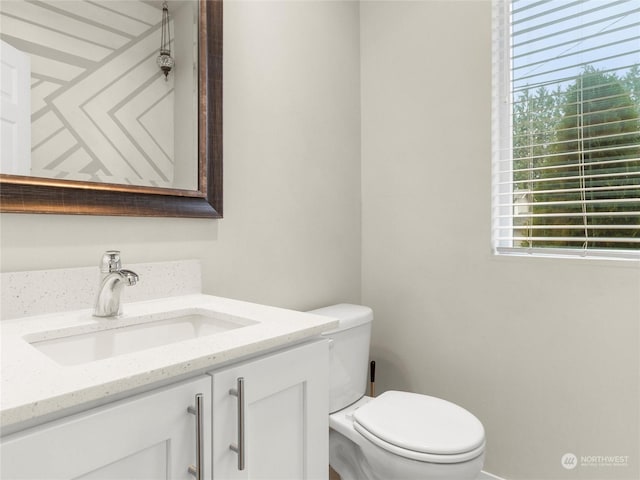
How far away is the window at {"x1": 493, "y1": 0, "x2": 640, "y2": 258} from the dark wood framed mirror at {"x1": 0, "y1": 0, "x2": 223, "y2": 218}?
41.6 inches

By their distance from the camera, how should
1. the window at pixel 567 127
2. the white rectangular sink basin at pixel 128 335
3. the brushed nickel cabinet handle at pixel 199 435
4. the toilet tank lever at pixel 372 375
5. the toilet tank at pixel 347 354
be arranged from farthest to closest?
the toilet tank lever at pixel 372 375 < the toilet tank at pixel 347 354 < the window at pixel 567 127 < the white rectangular sink basin at pixel 128 335 < the brushed nickel cabinet handle at pixel 199 435

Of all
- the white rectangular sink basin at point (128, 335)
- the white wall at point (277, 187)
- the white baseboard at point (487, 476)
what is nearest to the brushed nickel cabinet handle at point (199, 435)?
the white rectangular sink basin at point (128, 335)

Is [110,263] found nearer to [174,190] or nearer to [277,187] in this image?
[174,190]

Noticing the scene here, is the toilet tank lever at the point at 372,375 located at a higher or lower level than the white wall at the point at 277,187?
lower

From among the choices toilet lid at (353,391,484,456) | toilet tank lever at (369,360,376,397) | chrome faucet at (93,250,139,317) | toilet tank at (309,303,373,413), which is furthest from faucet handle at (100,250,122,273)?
toilet tank lever at (369,360,376,397)

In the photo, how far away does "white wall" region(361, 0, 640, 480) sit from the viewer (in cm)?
138

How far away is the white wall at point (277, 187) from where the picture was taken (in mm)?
1187

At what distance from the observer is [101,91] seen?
113 centimetres

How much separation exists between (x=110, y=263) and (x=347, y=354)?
91 cm

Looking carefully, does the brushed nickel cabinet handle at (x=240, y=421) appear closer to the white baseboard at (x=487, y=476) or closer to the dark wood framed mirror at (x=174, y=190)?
the dark wood framed mirror at (x=174, y=190)

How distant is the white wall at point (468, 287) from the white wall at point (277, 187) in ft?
0.50

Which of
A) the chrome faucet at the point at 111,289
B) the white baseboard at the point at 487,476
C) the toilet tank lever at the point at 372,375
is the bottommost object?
the white baseboard at the point at 487,476

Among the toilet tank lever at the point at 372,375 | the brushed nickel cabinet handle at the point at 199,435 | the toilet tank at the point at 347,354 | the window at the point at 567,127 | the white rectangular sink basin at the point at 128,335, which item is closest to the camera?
the brushed nickel cabinet handle at the point at 199,435

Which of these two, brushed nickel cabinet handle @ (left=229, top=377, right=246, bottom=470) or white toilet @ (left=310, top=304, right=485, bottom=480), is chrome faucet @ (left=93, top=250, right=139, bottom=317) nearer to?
brushed nickel cabinet handle @ (left=229, top=377, right=246, bottom=470)
